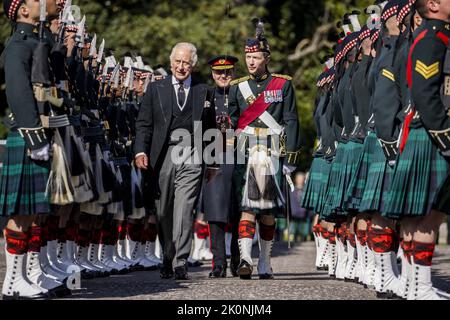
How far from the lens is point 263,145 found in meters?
12.9

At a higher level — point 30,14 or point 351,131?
point 30,14

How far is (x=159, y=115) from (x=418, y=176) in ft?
13.6

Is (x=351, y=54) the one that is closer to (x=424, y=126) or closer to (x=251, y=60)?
(x=251, y=60)

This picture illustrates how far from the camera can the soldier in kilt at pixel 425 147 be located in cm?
872

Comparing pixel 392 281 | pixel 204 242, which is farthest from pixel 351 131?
pixel 204 242

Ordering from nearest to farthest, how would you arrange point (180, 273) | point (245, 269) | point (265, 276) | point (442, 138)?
point (442, 138), point (180, 273), point (245, 269), point (265, 276)

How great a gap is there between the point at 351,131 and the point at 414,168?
3.11 metres

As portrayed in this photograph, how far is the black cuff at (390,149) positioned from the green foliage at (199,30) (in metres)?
16.3

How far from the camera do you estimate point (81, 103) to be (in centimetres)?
1159

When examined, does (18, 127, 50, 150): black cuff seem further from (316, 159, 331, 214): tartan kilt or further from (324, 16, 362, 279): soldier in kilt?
(316, 159, 331, 214): tartan kilt

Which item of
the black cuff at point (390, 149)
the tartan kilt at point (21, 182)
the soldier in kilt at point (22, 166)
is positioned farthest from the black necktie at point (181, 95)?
the tartan kilt at point (21, 182)

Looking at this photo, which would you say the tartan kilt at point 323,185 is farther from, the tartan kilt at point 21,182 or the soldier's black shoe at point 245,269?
the tartan kilt at point 21,182

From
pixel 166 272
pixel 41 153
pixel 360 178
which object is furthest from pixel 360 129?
pixel 41 153

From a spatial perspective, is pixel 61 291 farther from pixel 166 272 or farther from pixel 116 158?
pixel 116 158
